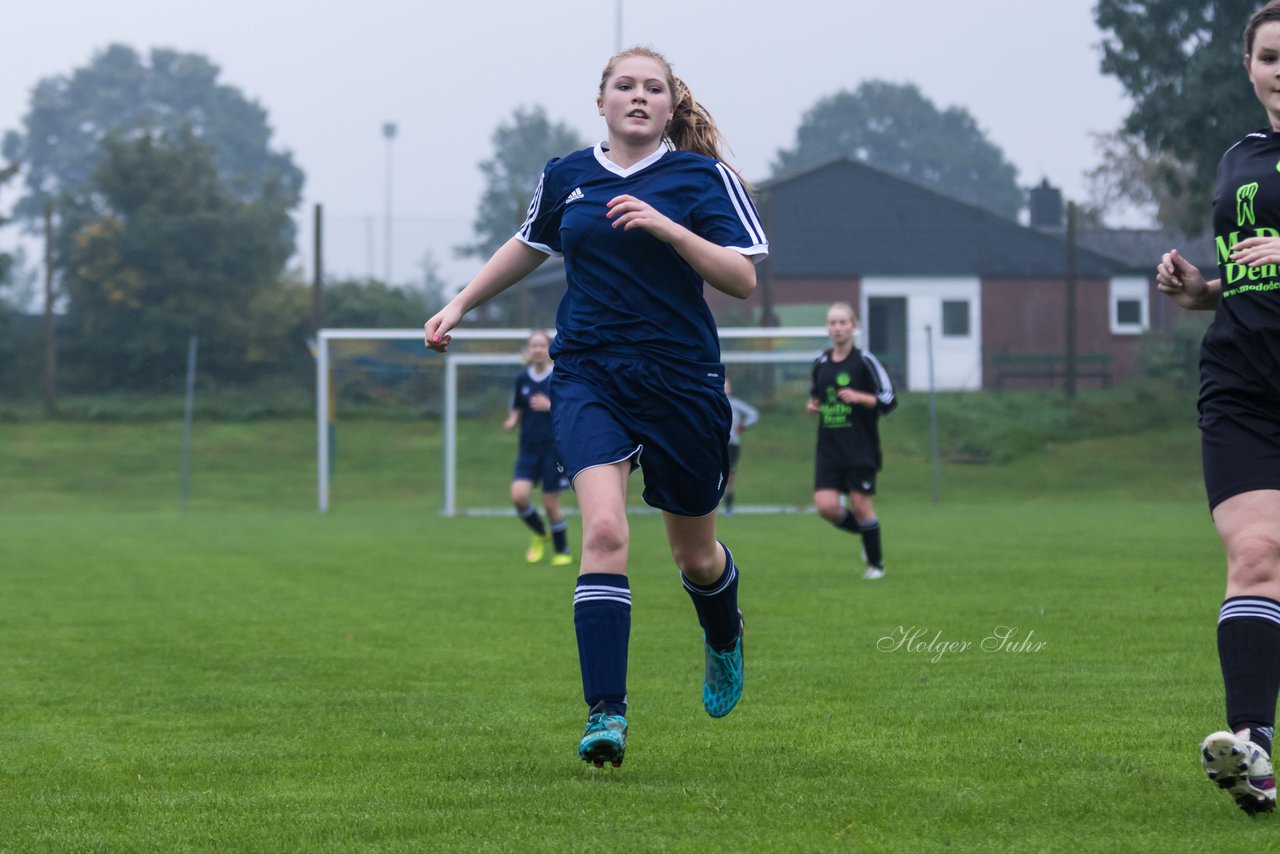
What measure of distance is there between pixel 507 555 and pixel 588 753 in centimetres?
1132

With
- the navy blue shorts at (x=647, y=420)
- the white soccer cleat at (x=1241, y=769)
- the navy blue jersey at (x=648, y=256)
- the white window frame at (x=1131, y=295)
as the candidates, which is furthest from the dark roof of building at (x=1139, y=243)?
the white soccer cleat at (x=1241, y=769)

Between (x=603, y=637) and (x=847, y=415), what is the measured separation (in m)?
8.43

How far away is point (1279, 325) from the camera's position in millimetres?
4262

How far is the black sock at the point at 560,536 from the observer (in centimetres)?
1506

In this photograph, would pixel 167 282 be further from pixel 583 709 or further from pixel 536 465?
pixel 583 709

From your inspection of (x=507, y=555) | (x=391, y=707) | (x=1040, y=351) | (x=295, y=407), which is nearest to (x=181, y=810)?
(x=391, y=707)

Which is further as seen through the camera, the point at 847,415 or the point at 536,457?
the point at 536,457

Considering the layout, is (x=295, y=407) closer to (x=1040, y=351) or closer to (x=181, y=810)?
(x=1040, y=351)

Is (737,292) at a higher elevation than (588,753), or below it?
higher

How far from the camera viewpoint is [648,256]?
4.94 m

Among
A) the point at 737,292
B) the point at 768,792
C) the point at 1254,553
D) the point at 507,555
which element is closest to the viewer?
the point at 1254,553

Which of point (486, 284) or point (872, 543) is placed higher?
point (486, 284)

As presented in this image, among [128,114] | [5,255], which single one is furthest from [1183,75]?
[128,114]

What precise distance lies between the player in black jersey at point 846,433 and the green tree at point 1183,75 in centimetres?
1668
